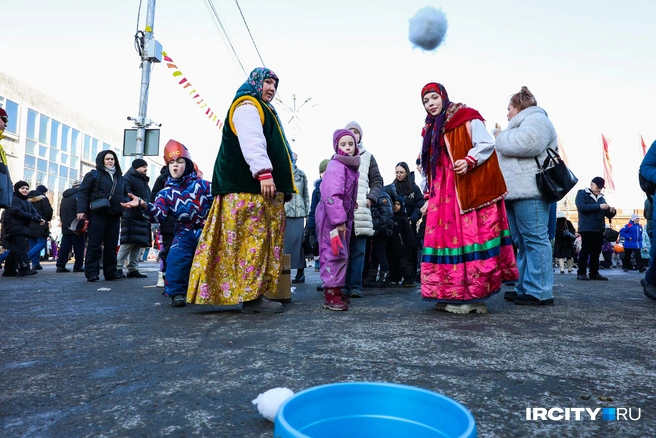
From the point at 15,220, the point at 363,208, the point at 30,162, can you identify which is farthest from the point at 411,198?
the point at 30,162

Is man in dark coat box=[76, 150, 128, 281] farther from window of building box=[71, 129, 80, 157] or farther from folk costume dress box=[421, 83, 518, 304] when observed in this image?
window of building box=[71, 129, 80, 157]

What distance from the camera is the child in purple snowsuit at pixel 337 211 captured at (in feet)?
11.6

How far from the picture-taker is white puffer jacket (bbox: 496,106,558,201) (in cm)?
368

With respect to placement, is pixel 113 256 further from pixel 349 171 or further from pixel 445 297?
pixel 445 297

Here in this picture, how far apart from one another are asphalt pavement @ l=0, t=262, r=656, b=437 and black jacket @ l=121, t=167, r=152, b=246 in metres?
3.16

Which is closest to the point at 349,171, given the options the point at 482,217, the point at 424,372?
the point at 482,217

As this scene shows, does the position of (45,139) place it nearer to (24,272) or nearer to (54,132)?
(54,132)

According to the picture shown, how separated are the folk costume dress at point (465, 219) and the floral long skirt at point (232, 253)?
128cm

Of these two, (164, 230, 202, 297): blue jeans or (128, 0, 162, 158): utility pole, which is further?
(128, 0, 162, 158): utility pole

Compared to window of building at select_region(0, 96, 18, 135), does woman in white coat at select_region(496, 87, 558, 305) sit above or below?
below

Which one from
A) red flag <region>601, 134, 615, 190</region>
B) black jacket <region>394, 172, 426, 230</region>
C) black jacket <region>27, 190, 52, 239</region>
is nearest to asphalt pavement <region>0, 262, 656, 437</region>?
black jacket <region>394, 172, 426, 230</region>

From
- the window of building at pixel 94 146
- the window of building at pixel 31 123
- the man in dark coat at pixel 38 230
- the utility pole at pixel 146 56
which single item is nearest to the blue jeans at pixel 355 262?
the utility pole at pixel 146 56

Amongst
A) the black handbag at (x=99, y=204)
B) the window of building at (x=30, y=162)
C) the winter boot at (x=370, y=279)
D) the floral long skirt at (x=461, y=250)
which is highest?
the window of building at (x=30, y=162)

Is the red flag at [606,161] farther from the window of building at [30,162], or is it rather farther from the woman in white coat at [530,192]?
the window of building at [30,162]
